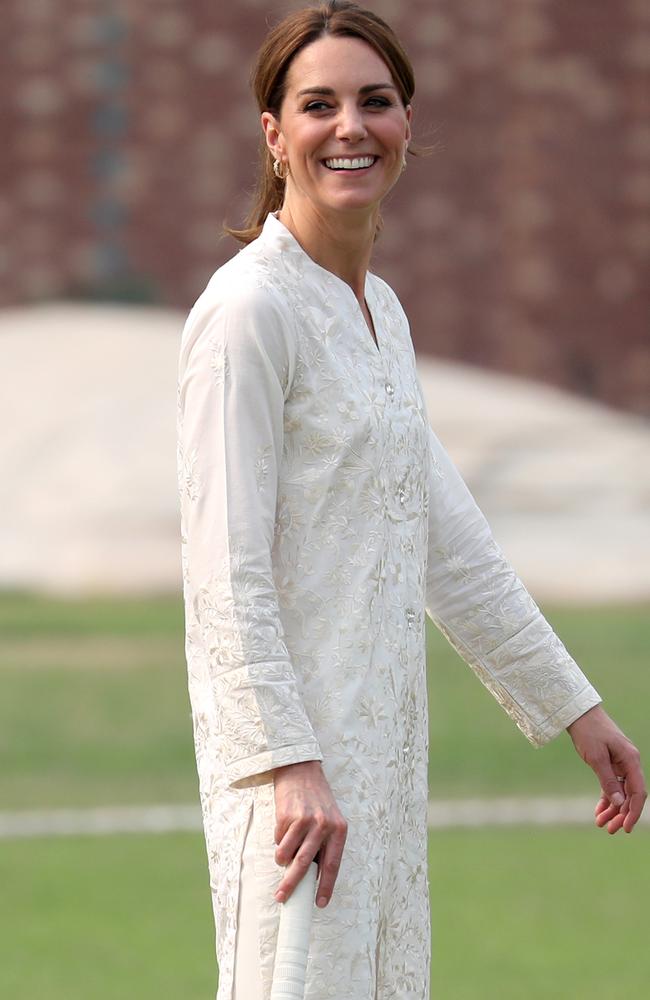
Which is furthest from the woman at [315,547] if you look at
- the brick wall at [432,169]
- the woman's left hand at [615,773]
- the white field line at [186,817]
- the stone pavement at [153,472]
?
the brick wall at [432,169]

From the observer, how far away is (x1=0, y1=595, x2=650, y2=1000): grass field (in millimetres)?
4871

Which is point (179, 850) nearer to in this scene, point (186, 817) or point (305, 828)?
point (186, 817)

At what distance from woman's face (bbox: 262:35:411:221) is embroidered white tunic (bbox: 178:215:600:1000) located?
3.4 inches

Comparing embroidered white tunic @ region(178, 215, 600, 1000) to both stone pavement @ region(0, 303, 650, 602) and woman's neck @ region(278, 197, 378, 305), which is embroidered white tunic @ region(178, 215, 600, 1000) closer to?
woman's neck @ region(278, 197, 378, 305)

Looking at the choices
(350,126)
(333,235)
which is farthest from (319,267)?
(350,126)

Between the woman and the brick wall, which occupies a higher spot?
the brick wall

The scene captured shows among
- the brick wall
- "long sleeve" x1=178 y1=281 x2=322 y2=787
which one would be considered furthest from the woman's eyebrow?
the brick wall

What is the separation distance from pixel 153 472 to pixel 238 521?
970cm

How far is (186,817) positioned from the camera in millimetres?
6973

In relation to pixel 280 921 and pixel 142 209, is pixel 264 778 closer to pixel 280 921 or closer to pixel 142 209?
pixel 280 921

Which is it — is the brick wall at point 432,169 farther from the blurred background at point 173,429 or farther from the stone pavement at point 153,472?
the stone pavement at point 153,472

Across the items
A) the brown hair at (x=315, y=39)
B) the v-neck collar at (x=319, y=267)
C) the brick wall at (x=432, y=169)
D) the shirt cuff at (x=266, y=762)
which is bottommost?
the shirt cuff at (x=266, y=762)

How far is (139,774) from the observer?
25.5 feet

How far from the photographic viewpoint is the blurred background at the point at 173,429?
561cm
